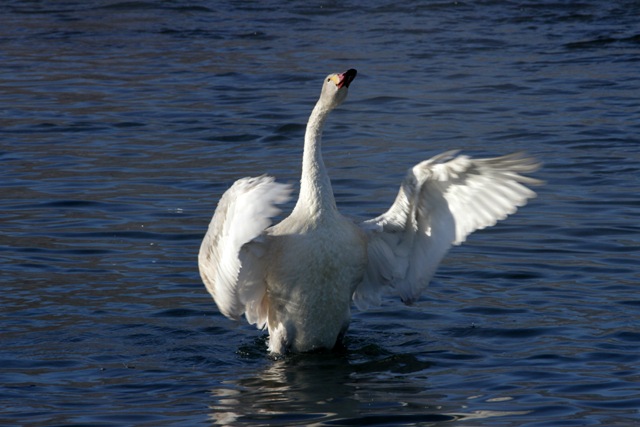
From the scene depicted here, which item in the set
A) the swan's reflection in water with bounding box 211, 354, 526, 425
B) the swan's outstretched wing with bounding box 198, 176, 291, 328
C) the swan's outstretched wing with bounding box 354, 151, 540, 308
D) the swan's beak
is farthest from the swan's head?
the swan's reflection in water with bounding box 211, 354, 526, 425

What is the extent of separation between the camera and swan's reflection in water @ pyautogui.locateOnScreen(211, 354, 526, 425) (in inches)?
281

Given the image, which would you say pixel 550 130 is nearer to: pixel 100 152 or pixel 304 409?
pixel 100 152

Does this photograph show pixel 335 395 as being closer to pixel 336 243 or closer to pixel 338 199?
pixel 336 243

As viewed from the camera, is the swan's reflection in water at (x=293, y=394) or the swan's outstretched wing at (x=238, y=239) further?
the swan's reflection in water at (x=293, y=394)

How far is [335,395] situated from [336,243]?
1.01 meters

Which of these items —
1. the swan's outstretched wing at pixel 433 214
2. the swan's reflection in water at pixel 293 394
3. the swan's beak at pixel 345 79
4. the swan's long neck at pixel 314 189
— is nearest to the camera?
the swan's reflection in water at pixel 293 394

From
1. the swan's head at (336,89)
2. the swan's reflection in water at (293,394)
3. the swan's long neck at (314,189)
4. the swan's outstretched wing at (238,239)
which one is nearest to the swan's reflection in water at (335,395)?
the swan's reflection in water at (293,394)

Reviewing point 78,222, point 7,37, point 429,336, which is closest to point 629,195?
point 429,336

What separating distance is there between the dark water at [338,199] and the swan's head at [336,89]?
1.69 m

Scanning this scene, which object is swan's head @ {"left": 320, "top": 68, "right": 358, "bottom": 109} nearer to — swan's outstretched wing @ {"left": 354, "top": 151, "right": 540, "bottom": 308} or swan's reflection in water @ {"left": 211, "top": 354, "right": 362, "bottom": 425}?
swan's outstretched wing @ {"left": 354, "top": 151, "right": 540, "bottom": 308}

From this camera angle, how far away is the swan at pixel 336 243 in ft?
Answer: 26.0

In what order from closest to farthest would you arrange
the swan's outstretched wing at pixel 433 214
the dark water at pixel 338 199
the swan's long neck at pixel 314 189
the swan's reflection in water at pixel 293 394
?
the swan's reflection in water at pixel 293 394, the dark water at pixel 338 199, the swan's outstretched wing at pixel 433 214, the swan's long neck at pixel 314 189

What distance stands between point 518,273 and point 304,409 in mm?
3361

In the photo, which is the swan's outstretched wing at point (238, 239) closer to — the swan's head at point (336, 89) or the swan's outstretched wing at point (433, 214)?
the swan's outstretched wing at point (433, 214)
